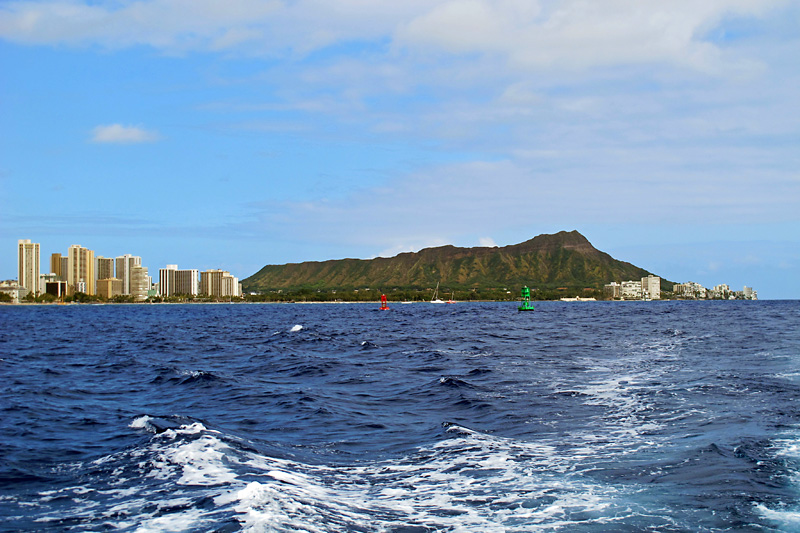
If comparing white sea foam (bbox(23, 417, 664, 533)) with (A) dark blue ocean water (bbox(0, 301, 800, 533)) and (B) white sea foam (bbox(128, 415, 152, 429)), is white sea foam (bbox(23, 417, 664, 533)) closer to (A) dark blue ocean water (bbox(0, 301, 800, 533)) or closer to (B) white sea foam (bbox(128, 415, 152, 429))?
(A) dark blue ocean water (bbox(0, 301, 800, 533))

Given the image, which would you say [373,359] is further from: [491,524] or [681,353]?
[491,524]

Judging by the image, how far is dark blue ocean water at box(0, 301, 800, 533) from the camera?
1177 centimetres

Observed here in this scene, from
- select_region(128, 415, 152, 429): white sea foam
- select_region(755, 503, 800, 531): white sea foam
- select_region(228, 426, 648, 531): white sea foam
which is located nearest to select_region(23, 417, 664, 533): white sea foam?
select_region(228, 426, 648, 531): white sea foam

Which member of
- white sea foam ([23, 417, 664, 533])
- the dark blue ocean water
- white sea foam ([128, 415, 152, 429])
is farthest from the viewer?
white sea foam ([128, 415, 152, 429])

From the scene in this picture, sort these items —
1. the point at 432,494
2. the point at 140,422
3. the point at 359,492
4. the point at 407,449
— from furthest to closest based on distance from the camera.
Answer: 1. the point at 140,422
2. the point at 407,449
3. the point at 359,492
4. the point at 432,494

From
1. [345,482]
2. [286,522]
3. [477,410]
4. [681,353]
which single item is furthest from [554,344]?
[286,522]

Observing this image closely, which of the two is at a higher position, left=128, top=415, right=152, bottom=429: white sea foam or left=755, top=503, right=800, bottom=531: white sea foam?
left=755, top=503, right=800, bottom=531: white sea foam

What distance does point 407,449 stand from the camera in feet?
57.2

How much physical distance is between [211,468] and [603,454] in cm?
990

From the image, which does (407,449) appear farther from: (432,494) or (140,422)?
(140,422)

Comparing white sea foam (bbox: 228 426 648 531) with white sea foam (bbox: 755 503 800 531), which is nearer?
white sea foam (bbox: 755 503 800 531)

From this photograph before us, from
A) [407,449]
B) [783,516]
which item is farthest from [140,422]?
[783,516]

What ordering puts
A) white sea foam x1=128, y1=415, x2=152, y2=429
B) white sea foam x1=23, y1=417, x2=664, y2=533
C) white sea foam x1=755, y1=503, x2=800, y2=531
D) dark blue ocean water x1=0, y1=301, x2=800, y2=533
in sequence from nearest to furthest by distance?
white sea foam x1=755, y1=503, x2=800, y2=531
white sea foam x1=23, y1=417, x2=664, y2=533
dark blue ocean water x1=0, y1=301, x2=800, y2=533
white sea foam x1=128, y1=415, x2=152, y2=429

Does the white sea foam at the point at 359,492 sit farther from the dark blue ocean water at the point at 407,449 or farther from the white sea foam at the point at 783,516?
the white sea foam at the point at 783,516
